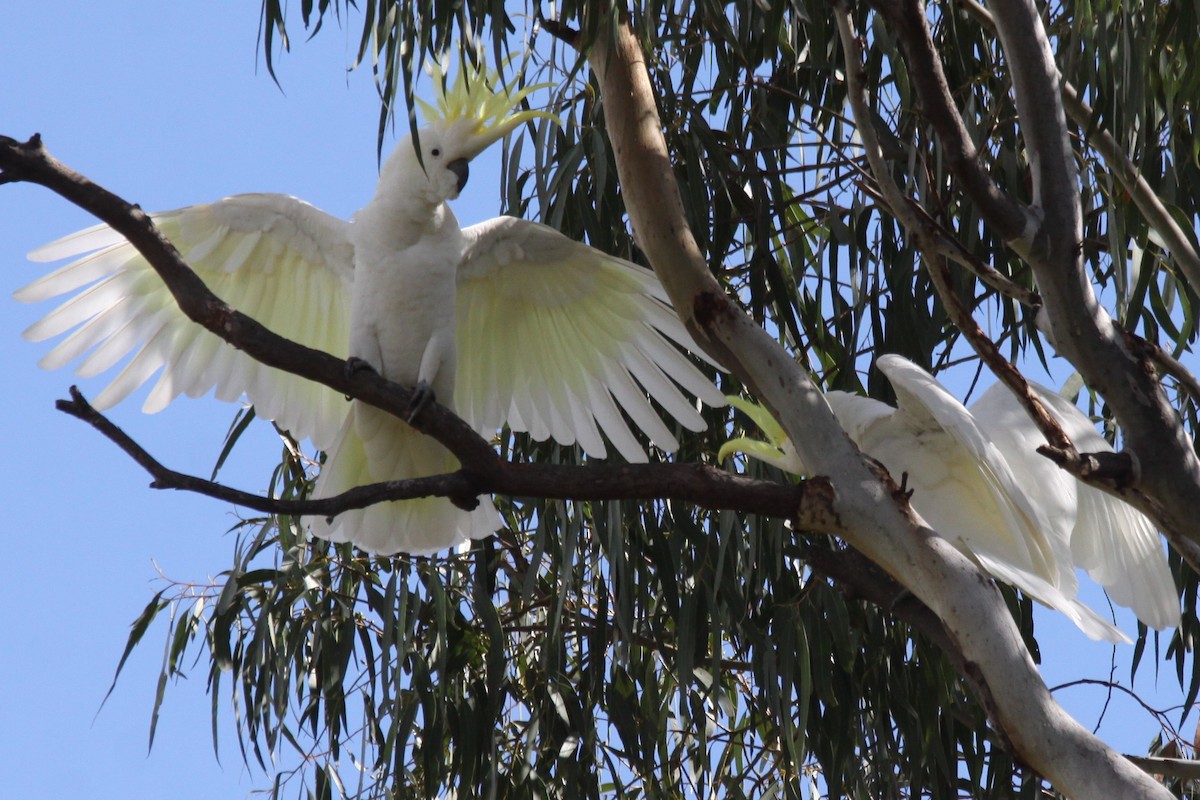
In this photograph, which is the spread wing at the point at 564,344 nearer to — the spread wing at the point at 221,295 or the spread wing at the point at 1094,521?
the spread wing at the point at 221,295

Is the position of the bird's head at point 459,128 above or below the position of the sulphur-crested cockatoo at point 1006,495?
above

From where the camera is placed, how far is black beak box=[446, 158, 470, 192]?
2.18 meters

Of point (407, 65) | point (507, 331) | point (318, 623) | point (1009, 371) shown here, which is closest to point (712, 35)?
point (507, 331)

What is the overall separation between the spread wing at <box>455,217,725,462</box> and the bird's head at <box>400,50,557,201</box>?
0.15m

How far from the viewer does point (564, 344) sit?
2.43 metres

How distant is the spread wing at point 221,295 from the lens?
219cm

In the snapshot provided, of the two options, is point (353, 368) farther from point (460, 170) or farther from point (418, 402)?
point (460, 170)

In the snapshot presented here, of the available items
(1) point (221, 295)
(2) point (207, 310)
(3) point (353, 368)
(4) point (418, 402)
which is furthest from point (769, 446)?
(1) point (221, 295)

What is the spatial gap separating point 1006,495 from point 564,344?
0.89m

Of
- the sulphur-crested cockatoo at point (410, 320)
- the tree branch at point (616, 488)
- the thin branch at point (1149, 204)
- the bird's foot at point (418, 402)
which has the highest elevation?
the sulphur-crested cockatoo at point (410, 320)

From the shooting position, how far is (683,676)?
238cm

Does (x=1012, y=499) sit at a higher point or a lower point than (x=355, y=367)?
lower

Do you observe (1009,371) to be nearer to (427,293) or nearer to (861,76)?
(861,76)

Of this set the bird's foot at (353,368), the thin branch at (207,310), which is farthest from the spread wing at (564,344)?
the thin branch at (207,310)
